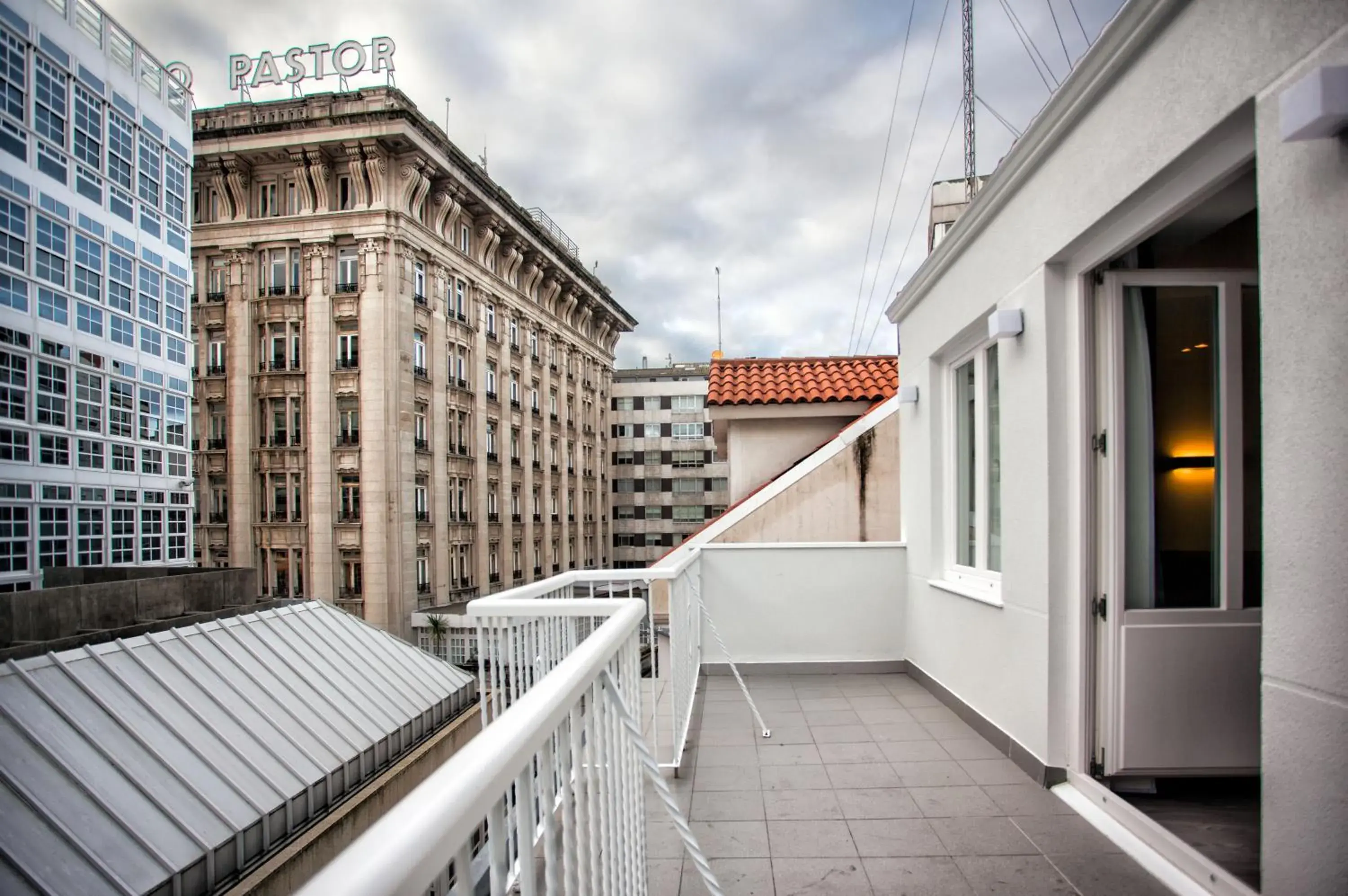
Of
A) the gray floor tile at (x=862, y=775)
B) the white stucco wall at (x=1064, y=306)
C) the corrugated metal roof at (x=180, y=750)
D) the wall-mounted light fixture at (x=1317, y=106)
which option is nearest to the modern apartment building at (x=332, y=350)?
the corrugated metal roof at (x=180, y=750)

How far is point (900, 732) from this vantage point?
402 cm

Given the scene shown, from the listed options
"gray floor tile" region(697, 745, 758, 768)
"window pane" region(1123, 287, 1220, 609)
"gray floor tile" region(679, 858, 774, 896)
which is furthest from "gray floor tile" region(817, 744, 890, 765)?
"window pane" region(1123, 287, 1220, 609)

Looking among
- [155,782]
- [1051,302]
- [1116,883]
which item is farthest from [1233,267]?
[155,782]

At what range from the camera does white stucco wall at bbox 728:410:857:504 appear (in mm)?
8969

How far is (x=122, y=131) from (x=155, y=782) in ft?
32.3

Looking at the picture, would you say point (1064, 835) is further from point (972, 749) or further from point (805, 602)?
point (805, 602)

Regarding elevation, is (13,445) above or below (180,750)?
above

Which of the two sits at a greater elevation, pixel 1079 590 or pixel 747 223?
pixel 747 223

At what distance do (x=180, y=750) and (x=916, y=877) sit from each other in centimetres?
1135

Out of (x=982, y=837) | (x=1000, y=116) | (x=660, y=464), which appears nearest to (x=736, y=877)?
(x=982, y=837)

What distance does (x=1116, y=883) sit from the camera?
234 centimetres

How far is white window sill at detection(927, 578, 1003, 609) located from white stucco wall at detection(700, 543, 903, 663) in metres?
0.75

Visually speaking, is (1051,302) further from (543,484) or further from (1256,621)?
(543,484)

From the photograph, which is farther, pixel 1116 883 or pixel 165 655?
pixel 165 655
